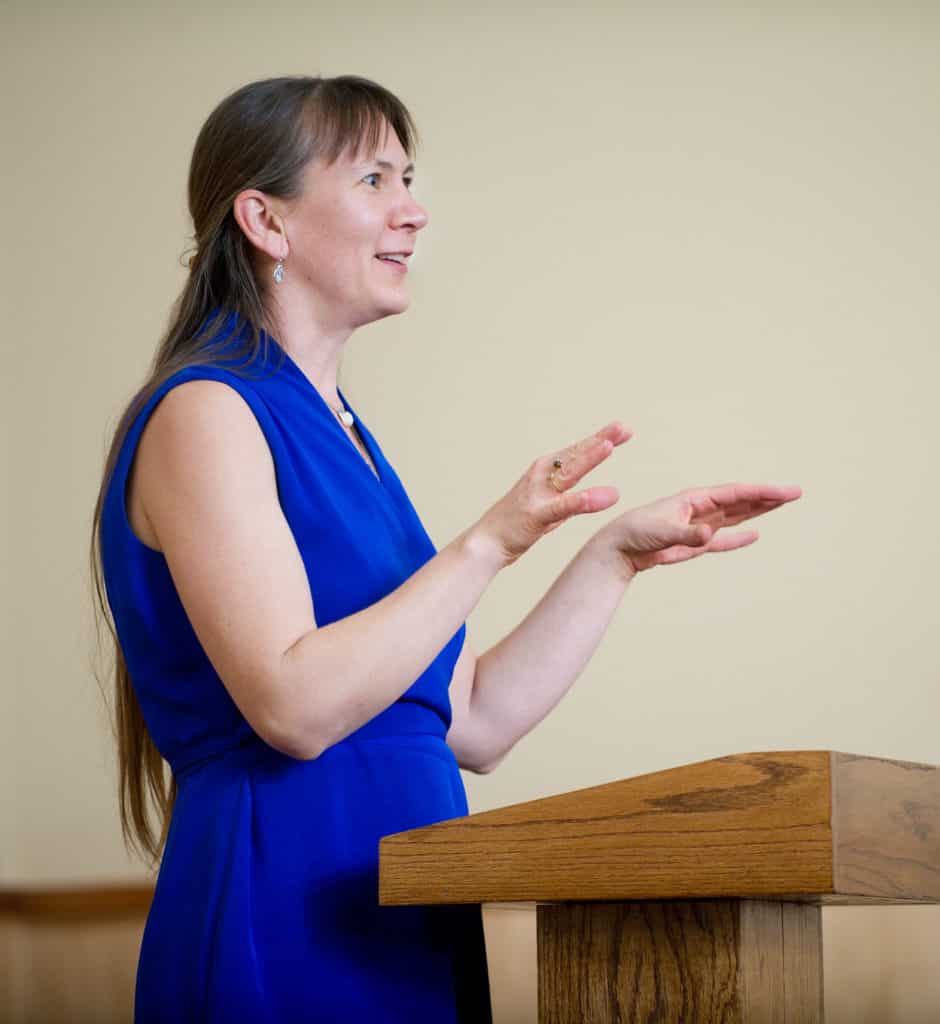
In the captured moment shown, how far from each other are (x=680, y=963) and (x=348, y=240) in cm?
81

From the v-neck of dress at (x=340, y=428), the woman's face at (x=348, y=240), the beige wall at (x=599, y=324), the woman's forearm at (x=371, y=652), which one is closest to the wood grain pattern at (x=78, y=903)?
the beige wall at (x=599, y=324)

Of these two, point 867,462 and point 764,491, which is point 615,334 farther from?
point 764,491

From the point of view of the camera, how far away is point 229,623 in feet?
4.07

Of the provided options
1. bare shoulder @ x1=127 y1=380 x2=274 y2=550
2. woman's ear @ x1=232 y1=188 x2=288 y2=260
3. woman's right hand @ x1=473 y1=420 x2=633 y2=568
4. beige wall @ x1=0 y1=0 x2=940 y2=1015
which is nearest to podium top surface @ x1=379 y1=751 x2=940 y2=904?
woman's right hand @ x1=473 y1=420 x2=633 y2=568

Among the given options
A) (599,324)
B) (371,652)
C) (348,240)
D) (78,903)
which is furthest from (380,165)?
(78,903)

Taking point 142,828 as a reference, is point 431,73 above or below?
above

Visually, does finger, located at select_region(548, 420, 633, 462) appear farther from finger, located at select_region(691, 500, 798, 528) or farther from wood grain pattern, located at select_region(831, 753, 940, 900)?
wood grain pattern, located at select_region(831, 753, 940, 900)

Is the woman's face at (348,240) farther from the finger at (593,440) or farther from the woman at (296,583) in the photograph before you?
the finger at (593,440)

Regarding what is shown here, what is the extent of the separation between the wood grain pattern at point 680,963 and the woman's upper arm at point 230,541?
26 cm

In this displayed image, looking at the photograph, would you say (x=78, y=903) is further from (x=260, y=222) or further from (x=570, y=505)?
(x=570, y=505)

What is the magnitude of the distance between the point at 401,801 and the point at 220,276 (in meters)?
0.60

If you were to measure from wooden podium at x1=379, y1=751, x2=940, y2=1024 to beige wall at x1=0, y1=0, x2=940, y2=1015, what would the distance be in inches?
77.4

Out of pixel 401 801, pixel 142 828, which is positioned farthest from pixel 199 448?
pixel 142 828

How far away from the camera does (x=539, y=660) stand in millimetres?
1705
